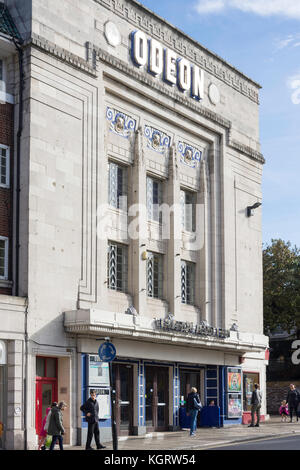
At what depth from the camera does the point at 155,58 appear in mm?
31969

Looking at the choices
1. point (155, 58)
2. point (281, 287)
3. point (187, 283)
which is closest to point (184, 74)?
point (155, 58)

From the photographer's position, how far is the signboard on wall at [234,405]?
3359 centimetres

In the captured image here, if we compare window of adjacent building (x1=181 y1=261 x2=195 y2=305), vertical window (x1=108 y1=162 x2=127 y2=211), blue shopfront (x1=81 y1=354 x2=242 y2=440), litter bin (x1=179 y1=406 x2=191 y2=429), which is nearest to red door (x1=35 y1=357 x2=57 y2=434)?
blue shopfront (x1=81 y1=354 x2=242 y2=440)

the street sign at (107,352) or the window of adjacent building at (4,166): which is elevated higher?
the window of adjacent building at (4,166)

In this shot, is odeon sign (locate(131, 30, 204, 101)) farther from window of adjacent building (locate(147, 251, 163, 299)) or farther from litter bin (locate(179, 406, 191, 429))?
litter bin (locate(179, 406, 191, 429))

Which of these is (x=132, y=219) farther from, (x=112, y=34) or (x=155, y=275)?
(x=112, y=34)

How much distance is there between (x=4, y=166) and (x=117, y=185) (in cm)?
587

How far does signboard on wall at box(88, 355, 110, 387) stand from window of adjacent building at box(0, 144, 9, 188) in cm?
653

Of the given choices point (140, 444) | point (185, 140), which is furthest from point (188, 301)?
point (140, 444)

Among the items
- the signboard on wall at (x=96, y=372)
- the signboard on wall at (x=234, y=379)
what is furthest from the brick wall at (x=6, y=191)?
the signboard on wall at (x=234, y=379)

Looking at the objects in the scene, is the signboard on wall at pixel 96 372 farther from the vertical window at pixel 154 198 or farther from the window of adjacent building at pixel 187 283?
the vertical window at pixel 154 198

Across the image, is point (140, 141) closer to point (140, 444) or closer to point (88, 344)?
point (88, 344)

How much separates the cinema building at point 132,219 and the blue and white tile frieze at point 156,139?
0.06 meters
